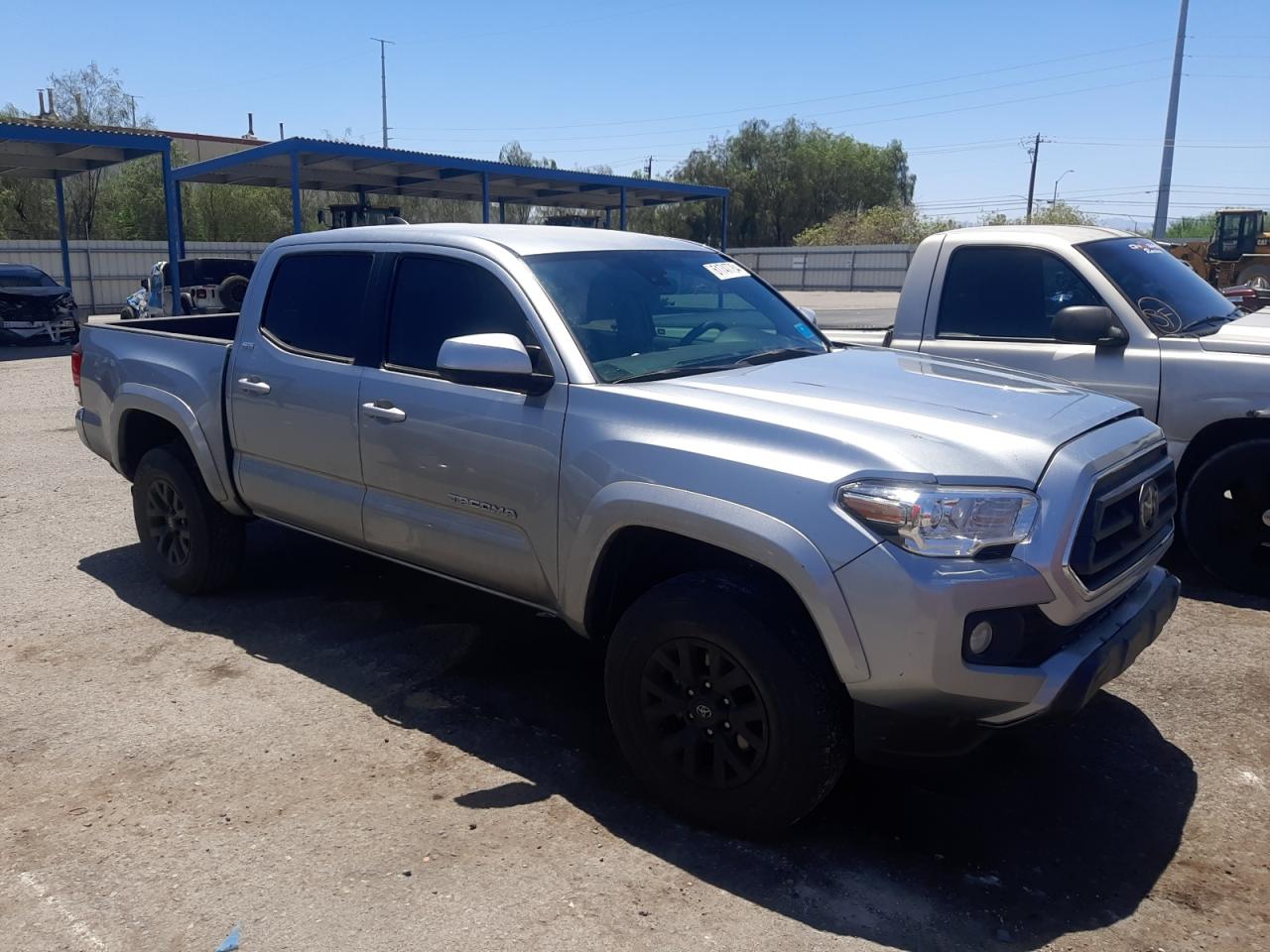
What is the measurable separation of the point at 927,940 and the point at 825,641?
86cm

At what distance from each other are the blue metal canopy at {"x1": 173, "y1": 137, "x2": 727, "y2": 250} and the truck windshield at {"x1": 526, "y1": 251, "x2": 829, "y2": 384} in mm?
17620

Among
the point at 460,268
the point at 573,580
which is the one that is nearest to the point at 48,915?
the point at 573,580

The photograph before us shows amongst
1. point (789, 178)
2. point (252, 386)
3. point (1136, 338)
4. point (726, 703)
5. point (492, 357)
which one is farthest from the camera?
point (789, 178)

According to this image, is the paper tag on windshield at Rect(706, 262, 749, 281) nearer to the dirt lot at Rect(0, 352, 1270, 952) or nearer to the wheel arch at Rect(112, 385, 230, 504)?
the dirt lot at Rect(0, 352, 1270, 952)

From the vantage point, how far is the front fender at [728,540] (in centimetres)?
305

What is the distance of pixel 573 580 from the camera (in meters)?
3.78

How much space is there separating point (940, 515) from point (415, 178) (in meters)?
26.7

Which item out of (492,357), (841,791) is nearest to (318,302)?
(492,357)

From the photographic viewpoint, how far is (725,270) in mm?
4895

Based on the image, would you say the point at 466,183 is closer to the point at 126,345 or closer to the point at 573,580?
the point at 126,345

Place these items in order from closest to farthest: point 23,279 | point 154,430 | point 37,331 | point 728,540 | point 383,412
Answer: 1. point 728,540
2. point 383,412
3. point 154,430
4. point 37,331
5. point 23,279

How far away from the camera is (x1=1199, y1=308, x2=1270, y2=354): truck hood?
566 cm

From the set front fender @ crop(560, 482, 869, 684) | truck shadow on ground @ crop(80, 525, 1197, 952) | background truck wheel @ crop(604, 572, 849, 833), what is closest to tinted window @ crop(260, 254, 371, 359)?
truck shadow on ground @ crop(80, 525, 1197, 952)

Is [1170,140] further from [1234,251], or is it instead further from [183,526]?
[183,526]
